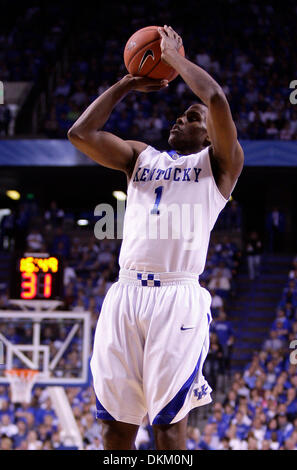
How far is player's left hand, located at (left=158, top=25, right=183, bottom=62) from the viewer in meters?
3.32

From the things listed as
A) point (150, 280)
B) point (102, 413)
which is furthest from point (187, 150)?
point (102, 413)

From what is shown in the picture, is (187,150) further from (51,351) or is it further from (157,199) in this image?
(51,351)

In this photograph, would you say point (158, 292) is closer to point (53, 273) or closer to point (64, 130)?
point (53, 273)

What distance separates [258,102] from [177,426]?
550 inches

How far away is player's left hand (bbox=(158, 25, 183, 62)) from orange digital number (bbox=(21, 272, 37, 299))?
238 inches

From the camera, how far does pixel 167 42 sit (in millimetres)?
3363

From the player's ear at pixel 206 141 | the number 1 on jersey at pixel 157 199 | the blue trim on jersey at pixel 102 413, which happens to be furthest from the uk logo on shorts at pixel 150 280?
the player's ear at pixel 206 141

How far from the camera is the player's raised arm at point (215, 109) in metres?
3.14

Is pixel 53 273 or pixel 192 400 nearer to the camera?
pixel 192 400

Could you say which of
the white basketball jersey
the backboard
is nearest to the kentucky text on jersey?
the white basketball jersey

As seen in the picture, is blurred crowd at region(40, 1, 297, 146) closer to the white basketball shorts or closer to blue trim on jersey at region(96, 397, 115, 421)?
the white basketball shorts

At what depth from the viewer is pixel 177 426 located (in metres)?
3.12

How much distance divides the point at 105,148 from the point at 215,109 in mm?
526
